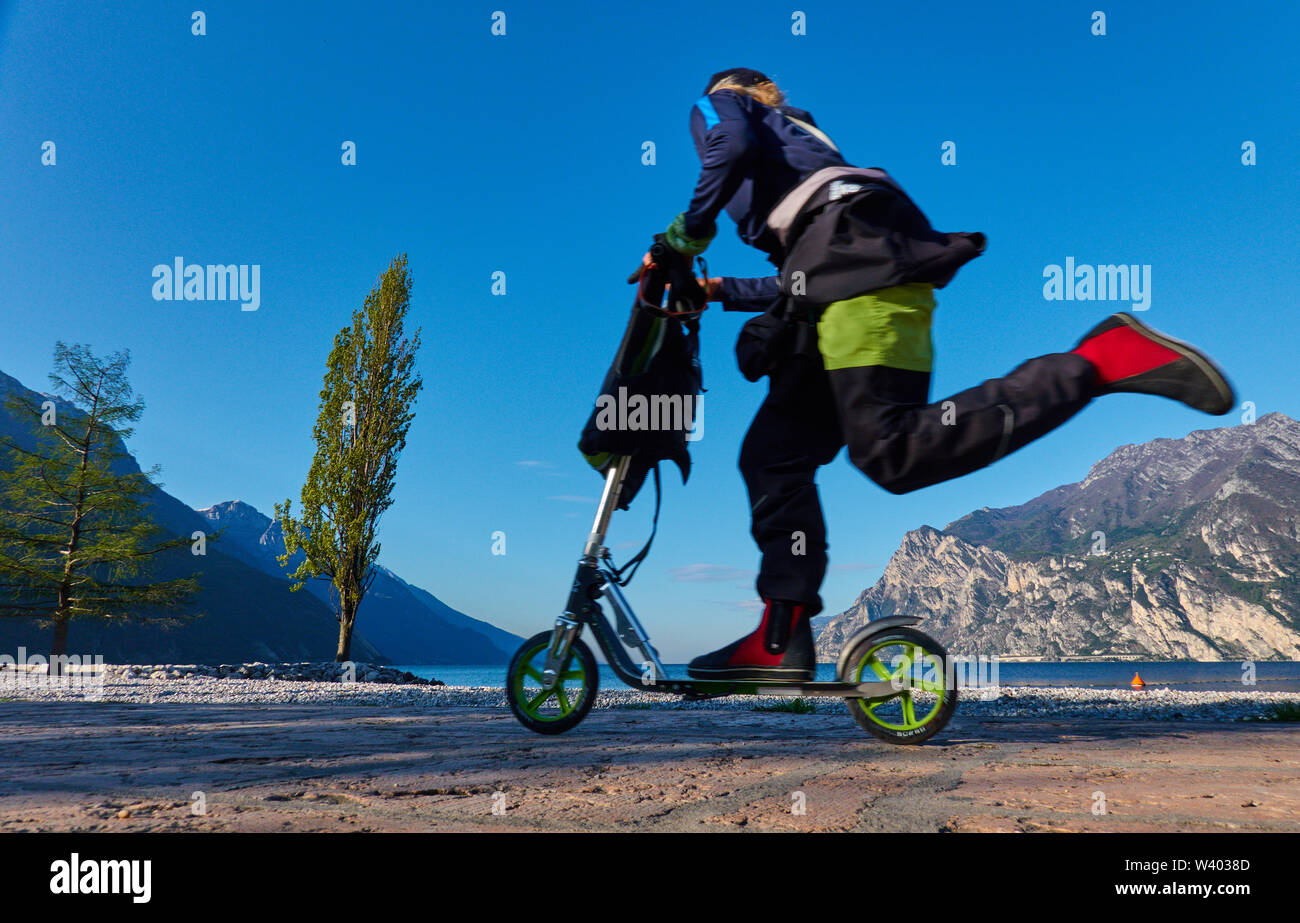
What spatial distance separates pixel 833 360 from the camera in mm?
2156

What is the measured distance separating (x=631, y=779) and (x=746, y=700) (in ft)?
12.7

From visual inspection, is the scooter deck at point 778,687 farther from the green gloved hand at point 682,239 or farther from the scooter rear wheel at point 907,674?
the green gloved hand at point 682,239

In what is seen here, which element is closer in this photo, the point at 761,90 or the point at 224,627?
the point at 761,90

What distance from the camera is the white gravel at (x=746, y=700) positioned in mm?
4617

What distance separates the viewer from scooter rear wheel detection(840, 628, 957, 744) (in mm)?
2506

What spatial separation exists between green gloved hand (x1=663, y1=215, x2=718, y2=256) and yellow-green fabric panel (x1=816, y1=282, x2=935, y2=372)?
586 millimetres

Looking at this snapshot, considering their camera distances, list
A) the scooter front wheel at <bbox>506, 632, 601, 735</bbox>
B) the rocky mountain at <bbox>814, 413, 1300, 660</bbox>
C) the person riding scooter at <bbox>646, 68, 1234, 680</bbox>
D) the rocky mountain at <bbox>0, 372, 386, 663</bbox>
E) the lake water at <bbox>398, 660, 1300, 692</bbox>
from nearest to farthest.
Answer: the person riding scooter at <bbox>646, 68, 1234, 680</bbox>, the scooter front wheel at <bbox>506, 632, 601, 735</bbox>, the lake water at <bbox>398, 660, 1300, 692</bbox>, the rocky mountain at <bbox>0, 372, 386, 663</bbox>, the rocky mountain at <bbox>814, 413, 1300, 660</bbox>

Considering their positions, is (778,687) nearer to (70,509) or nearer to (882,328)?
(882,328)

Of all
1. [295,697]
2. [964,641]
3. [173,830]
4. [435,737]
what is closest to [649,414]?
[435,737]

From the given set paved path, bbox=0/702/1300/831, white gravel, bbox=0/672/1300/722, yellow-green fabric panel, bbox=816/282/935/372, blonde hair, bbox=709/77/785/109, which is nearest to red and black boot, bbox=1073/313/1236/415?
yellow-green fabric panel, bbox=816/282/935/372

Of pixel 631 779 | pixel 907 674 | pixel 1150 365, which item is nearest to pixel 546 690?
pixel 631 779

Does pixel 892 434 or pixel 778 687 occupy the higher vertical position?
pixel 892 434

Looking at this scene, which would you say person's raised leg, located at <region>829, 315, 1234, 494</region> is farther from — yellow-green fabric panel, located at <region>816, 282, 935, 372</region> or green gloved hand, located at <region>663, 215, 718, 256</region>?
green gloved hand, located at <region>663, 215, 718, 256</region>
